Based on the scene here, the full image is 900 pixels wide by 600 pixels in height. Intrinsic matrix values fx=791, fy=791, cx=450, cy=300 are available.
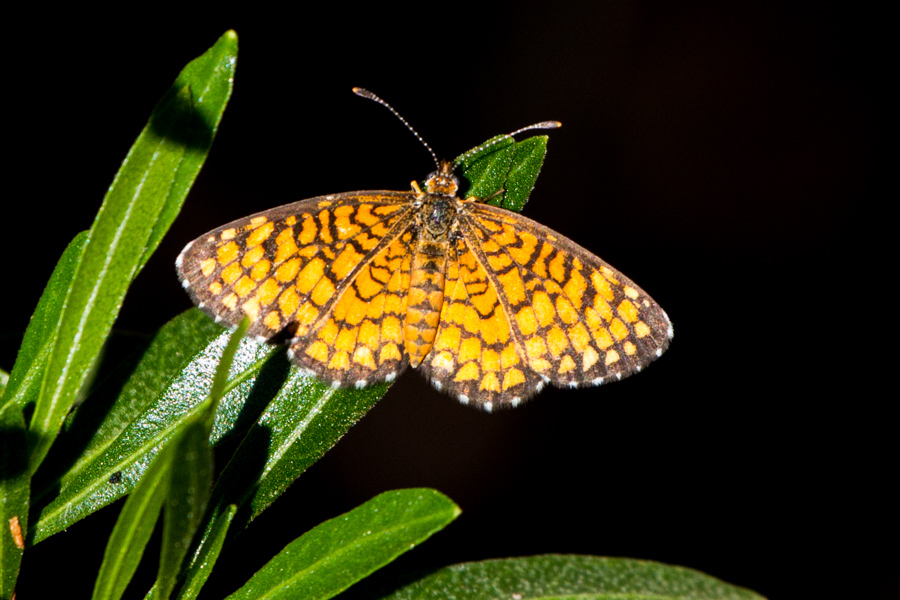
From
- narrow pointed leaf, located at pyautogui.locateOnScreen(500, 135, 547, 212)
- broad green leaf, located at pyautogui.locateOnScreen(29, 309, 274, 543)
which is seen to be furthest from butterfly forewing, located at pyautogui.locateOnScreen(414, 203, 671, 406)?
broad green leaf, located at pyautogui.locateOnScreen(29, 309, 274, 543)

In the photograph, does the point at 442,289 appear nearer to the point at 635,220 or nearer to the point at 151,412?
the point at 151,412

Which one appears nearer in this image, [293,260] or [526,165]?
[526,165]

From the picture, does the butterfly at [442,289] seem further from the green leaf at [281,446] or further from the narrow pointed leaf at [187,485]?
the narrow pointed leaf at [187,485]

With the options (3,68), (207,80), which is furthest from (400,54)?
(207,80)

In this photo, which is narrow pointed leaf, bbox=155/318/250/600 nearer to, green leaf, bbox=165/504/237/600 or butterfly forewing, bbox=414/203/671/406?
green leaf, bbox=165/504/237/600

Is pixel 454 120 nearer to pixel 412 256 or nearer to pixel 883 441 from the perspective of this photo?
pixel 412 256

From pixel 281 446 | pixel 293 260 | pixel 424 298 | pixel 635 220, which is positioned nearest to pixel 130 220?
pixel 281 446

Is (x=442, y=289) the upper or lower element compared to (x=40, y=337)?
upper
